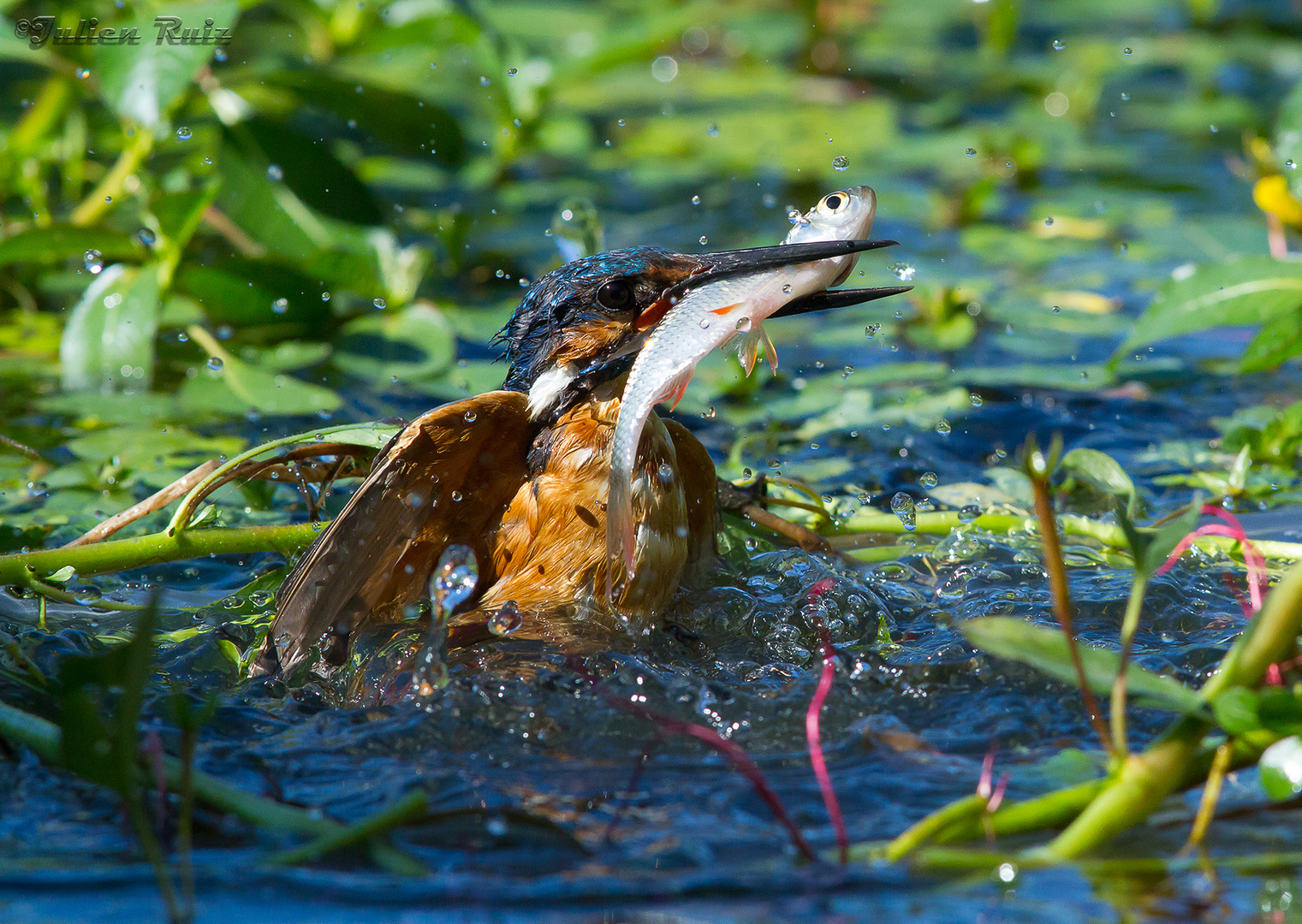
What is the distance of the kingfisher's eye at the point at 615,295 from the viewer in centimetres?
298

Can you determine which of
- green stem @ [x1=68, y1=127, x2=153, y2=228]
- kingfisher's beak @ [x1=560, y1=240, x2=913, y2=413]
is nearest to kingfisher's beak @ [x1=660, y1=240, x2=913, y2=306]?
kingfisher's beak @ [x1=560, y1=240, x2=913, y2=413]

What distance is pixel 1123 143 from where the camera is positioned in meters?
7.64

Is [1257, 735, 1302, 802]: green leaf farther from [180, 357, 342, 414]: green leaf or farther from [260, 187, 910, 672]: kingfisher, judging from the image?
[180, 357, 342, 414]: green leaf

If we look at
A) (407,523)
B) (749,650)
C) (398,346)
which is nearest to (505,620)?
(407,523)

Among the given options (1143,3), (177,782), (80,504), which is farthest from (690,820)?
(1143,3)

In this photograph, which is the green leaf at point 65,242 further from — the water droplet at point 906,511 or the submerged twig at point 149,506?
the water droplet at point 906,511

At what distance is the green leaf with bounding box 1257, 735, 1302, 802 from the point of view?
1.83 metres

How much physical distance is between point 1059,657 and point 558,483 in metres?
1.30

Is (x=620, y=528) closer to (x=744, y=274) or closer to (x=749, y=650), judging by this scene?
(x=749, y=650)

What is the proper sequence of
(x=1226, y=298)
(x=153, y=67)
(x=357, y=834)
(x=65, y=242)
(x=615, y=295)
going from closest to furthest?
(x=357, y=834)
(x=615, y=295)
(x=1226, y=298)
(x=153, y=67)
(x=65, y=242)

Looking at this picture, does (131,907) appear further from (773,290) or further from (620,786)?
(773,290)

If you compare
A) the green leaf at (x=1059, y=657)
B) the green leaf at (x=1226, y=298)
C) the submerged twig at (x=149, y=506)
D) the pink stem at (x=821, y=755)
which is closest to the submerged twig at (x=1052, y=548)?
the green leaf at (x=1059, y=657)

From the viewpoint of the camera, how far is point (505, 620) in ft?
9.10

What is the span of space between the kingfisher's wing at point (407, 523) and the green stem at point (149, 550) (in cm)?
31
